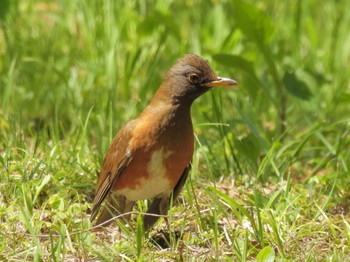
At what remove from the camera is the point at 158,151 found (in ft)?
17.8

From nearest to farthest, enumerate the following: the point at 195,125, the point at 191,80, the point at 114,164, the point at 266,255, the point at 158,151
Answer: the point at 266,255 → the point at 158,151 → the point at 114,164 → the point at 191,80 → the point at 195,125

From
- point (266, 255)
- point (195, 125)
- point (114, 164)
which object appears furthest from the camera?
point (195, 125)

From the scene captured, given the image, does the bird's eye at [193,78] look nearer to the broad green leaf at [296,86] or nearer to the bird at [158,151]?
the bird at [158,151]

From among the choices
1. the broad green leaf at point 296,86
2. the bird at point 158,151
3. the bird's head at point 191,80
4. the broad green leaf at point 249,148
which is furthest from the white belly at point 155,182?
the broad green leaf at point 296,86

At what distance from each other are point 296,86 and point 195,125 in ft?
4.08

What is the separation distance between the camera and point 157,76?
24.3ft

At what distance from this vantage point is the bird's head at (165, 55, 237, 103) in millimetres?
5695

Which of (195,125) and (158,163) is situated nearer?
(158,163)

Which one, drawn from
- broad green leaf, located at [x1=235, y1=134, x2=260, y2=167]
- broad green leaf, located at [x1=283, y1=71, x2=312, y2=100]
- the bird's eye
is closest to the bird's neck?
the bird's eye

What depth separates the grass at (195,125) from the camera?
16.9 feet

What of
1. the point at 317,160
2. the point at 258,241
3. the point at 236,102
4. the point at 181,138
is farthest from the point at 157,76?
the point at 258,241

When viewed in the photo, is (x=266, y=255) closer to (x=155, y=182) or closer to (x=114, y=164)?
(x=155, y=182)

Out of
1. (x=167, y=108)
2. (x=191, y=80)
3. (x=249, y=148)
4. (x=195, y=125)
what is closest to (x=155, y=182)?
(x=167, y=108)

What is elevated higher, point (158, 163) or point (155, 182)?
point (158, 163)
